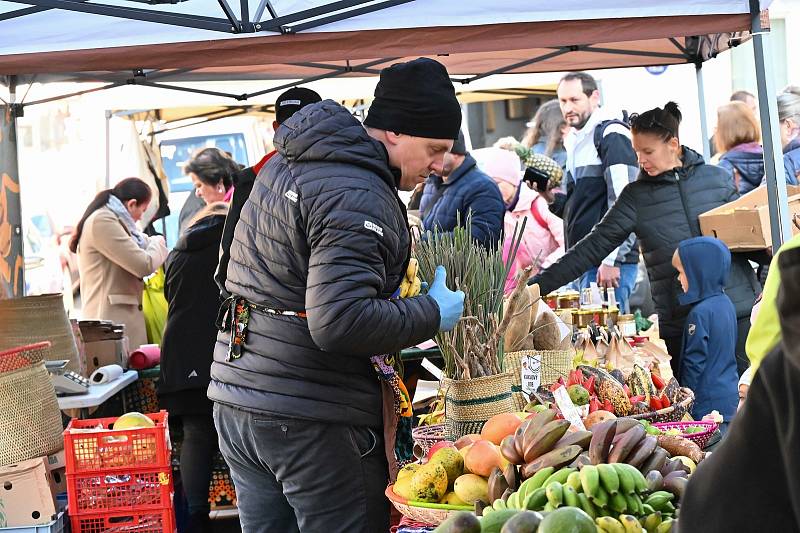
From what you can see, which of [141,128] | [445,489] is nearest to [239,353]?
[445,489]

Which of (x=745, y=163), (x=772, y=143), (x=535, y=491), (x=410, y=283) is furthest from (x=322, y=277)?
(x=745, y=163)

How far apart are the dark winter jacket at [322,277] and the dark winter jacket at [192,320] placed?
243 centimetres

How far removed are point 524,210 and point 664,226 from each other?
2013 mm

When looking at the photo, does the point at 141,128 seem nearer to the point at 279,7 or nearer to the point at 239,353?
the point at 279,7

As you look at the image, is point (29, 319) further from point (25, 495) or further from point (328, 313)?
point (328, 313)

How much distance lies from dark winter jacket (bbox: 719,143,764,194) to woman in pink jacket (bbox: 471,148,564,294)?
1.16 meters

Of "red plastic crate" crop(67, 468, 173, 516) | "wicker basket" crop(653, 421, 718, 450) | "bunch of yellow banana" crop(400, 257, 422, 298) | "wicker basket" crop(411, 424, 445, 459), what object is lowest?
"red plastic crate" crop(67, 468, 173, 516)

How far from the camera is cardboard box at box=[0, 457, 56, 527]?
4.30 m

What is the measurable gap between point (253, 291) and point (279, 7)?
6.93 feet

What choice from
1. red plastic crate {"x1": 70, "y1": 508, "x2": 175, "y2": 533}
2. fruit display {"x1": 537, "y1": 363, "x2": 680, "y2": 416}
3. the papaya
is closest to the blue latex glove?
fruit display {"x1": 537, "y1": 363, "x2": 680, "y2": 416}

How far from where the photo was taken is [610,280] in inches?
245

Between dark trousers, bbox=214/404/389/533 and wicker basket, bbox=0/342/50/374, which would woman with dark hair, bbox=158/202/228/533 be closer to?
wicker basket, bbox=0/342/50/374

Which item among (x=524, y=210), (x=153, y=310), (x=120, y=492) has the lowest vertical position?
(x=120, y=492)

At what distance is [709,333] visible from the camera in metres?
4.45
